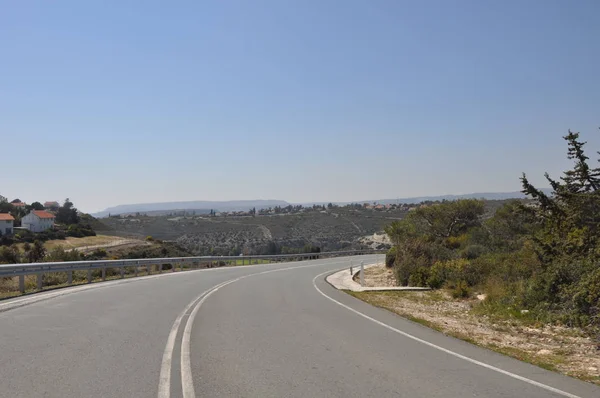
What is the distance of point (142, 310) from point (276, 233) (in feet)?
259

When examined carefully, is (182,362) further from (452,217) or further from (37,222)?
(37,222)

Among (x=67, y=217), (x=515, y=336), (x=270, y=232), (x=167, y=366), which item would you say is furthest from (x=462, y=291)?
(x=67, y=217)

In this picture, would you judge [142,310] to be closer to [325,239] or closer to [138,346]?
[138,346]

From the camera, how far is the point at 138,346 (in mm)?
9562

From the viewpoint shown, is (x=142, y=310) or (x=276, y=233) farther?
(x=276, y=233)

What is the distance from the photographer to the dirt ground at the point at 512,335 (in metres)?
9.05

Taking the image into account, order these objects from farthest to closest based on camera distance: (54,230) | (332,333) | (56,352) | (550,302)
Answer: (54,230) → (550,302) → (332,333) → (56,352)

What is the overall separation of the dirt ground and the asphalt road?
1.62ft

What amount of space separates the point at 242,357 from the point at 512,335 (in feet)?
20.5

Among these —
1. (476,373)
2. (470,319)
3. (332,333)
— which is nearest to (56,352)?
(332,333)

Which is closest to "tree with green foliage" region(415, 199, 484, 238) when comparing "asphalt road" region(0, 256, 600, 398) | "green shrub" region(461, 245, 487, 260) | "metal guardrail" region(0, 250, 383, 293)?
"green shrub" region(461, 245, 487, 260)

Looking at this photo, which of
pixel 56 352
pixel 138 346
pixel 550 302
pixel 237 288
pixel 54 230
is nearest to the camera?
pixel 56 352

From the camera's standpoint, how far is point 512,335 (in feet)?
39.6

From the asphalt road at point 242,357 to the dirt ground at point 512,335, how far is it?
0.49 meters
